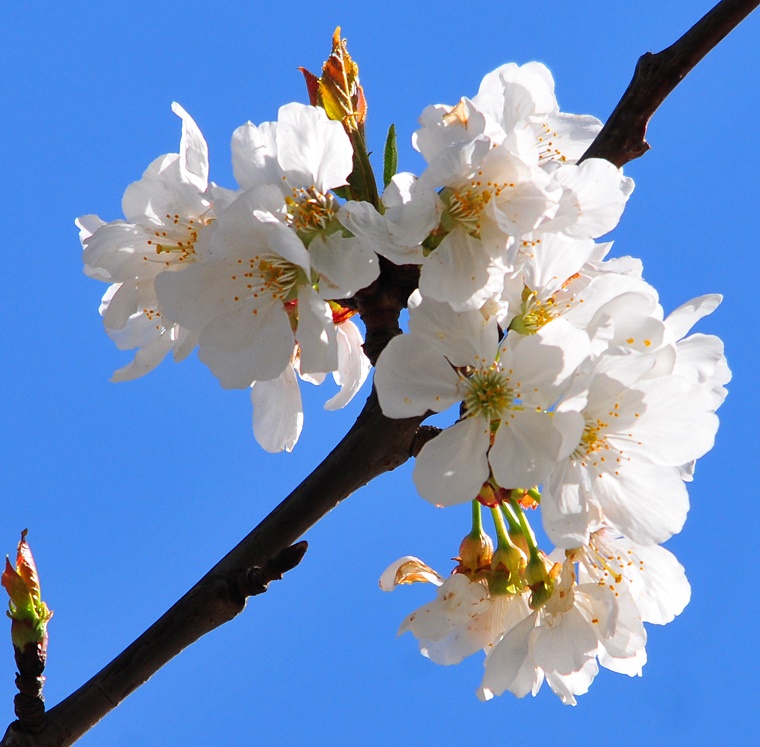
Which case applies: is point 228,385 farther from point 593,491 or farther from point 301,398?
point 593,491

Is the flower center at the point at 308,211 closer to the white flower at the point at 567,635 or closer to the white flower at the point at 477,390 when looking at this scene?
the white flower at the point at 477,390

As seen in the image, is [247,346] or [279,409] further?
[279,409]

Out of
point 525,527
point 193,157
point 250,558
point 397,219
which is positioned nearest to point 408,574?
point 525,527

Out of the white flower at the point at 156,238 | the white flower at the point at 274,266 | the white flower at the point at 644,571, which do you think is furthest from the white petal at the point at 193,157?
the white flower at the point at 644,571

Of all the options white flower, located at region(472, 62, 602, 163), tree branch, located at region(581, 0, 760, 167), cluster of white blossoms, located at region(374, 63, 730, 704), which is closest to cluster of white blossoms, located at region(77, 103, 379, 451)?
cluster of white blossoms, located at region(374, 63, 730, 704)

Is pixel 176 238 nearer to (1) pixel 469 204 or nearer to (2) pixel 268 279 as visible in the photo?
(2) pixel 268 279

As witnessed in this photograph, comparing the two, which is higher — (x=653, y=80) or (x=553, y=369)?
(x=653, y=80)

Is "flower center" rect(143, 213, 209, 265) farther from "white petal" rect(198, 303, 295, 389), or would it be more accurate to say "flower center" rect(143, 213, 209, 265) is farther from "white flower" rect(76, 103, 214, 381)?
"white petal" rect(198, 303, 295, 389)
